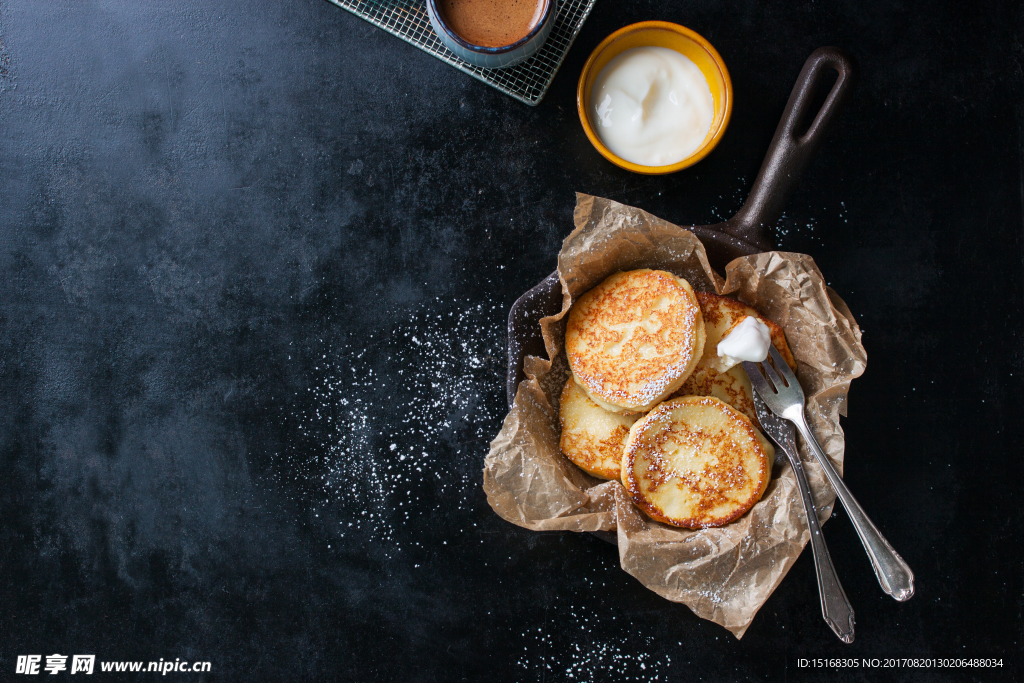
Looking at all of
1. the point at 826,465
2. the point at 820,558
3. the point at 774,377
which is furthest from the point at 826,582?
the point at 774,377

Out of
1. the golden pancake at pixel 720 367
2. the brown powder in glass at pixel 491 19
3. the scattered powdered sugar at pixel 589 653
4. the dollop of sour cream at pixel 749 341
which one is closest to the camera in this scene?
the dollop of sour cream at pixel 749 341

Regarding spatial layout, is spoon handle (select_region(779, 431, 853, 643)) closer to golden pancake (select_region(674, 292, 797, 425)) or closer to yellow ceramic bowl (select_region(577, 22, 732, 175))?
golden pancake (select_region(674, 292, 797, 425))

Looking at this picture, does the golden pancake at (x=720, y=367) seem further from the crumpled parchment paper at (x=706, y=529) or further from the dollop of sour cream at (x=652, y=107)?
the dollop of sour cream at (x=652, y=107)

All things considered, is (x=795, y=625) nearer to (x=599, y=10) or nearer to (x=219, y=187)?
(x=599, y=10)

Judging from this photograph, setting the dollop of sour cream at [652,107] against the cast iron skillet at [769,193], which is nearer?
the cast iron skillet at [769,193]

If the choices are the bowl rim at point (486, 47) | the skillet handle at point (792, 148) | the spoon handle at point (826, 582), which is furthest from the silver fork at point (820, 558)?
the bowl rim at point (486, 47)

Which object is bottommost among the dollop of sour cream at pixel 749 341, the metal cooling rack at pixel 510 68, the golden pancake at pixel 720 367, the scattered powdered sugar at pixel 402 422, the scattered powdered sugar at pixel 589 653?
the scattered powdered sugar at pixel 589 653

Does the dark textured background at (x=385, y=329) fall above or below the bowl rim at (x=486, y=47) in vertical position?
below
